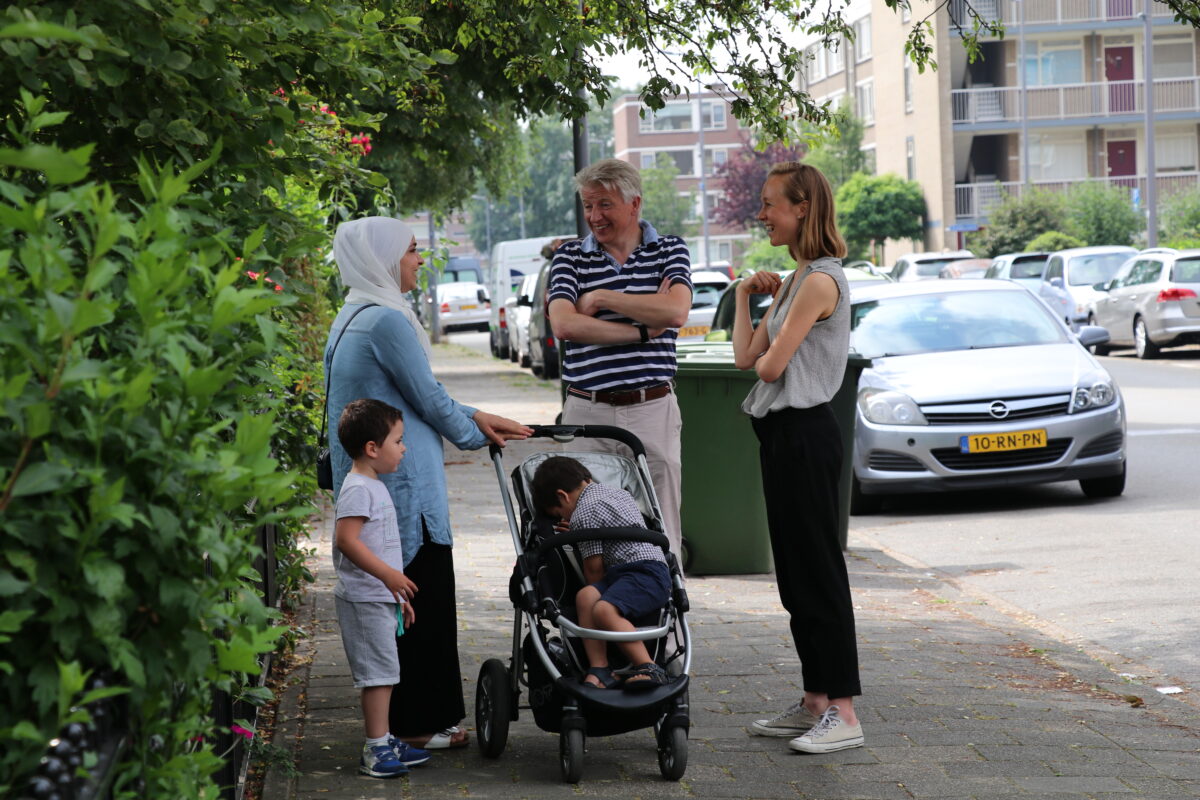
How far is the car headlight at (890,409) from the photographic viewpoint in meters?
10.7

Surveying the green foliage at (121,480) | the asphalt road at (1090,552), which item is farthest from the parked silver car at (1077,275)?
the green foliage at (121,480)

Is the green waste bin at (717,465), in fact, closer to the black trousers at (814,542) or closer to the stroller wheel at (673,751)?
the black trousers at (814,542)

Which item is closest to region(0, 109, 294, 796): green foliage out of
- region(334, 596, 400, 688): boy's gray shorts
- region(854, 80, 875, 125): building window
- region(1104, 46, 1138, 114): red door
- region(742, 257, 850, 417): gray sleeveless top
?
region(334, 596, 400, 688): boy's gray shorts

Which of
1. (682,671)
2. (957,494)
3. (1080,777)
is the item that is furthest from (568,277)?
(957,494)

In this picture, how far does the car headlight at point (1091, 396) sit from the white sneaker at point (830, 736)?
6.29 meters

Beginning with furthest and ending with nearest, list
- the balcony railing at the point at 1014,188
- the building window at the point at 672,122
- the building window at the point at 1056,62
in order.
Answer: the building window at the point at 672,122 → the building window at the point at 1056,62 → the balcony railing at the point at 1014,188

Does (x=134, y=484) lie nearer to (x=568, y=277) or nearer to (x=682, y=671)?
(x=682, y=671)

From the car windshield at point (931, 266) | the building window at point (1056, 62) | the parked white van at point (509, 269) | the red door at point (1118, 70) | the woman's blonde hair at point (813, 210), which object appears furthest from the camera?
the building window at point (1056, 62)

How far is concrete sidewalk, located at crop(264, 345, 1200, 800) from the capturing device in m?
4.65

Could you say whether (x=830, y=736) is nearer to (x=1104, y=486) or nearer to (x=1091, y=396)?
(x=1091, y=396)

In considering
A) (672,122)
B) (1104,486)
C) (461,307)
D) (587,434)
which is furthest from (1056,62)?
(672,122)

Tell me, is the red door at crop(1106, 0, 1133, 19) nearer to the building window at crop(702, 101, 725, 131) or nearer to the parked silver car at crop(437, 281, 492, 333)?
the parked silver car at crop(437, 281, 492, 333)

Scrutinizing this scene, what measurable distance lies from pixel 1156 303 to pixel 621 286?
21734 mm

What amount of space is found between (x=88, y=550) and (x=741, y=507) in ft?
21.4
